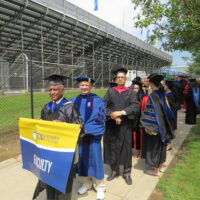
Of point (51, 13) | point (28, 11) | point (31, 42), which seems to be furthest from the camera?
point (31, 42)

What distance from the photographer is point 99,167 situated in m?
2.88

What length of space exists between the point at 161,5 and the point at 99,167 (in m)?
4.37

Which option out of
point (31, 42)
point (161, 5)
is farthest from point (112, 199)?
point (31, 42)

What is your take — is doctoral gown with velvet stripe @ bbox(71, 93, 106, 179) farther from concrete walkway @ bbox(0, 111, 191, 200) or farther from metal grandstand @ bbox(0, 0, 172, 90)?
metal grandstand @ bbox(0, 0, 172, 90)

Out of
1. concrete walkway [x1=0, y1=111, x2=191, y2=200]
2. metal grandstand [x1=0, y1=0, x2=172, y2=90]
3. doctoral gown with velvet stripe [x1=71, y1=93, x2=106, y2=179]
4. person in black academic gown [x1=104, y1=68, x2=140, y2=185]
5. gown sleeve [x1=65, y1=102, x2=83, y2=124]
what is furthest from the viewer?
metal grandstand [x1=0, y1=0, x2=172, y2=90]

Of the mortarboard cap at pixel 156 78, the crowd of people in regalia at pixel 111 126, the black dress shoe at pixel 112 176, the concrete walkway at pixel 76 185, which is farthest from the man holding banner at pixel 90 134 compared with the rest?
the mortarboard cap at pixel 156 78

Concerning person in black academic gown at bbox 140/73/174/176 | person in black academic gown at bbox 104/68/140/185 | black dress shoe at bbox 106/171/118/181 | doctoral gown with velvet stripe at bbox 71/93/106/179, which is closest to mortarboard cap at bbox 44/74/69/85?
doctoral gown with velvet stripe at bbox 71/93/106/179

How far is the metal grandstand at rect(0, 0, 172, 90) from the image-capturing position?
12.9 metres

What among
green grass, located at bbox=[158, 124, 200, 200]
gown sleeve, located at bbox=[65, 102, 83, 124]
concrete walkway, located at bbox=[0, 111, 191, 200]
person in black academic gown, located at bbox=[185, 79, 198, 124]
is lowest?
concrete walkway, located at bbox=[0, 111, 191, 200]

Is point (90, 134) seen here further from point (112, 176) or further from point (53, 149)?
point (112, 176)

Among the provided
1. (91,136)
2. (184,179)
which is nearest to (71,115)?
(91,136)

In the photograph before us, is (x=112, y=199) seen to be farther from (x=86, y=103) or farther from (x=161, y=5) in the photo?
(x=161, y=5)

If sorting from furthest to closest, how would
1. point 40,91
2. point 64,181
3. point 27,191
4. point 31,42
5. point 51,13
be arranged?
1. point 31,42
2. point 51,13
3. point 40,91
4. point 27,191
5. point 64,181

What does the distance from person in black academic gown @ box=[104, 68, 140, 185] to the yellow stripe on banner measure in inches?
49.0
